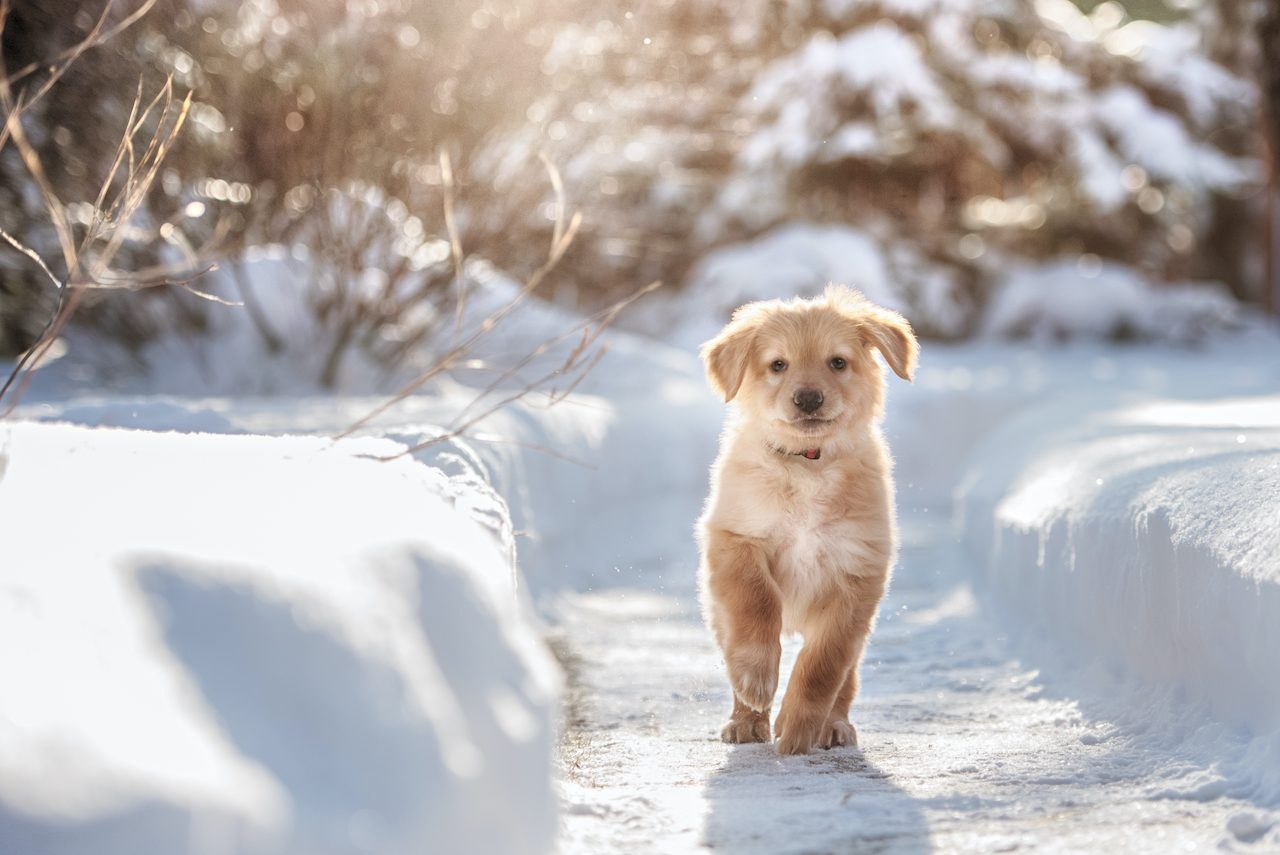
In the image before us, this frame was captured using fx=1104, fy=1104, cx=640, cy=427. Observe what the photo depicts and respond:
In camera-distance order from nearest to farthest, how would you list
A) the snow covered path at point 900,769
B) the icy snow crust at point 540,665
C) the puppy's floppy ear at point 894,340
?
the icy snow crust at point 540,665 → the snow covered path at point 900,769 → the puppy's floppy ear at point 894,340

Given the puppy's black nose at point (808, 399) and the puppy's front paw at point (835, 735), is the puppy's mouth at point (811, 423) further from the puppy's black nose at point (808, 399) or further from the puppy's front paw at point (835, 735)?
the puppy's front paw at point (835, 735)

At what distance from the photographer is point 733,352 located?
3.93 metres

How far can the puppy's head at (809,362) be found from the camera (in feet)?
11.8

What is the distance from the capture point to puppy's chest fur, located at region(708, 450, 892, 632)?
3.50 m

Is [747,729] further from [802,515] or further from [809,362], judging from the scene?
[809,362]

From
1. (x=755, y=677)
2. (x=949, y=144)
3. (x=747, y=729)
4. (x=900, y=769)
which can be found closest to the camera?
(x=900, y=769)

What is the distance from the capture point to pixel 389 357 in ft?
29.0

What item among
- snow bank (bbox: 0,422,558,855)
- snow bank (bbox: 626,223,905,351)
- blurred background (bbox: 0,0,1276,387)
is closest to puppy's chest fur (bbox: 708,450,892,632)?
snow bank (bbox: 0,422,558,855)

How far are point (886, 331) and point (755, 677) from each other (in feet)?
4.39

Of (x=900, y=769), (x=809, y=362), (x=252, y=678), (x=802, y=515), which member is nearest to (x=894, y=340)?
(x=809, y=362)

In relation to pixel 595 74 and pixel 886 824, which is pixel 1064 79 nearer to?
pixel 595 74

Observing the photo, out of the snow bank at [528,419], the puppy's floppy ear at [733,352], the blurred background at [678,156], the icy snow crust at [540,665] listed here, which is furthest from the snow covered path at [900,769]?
the blurred background at [678,156]

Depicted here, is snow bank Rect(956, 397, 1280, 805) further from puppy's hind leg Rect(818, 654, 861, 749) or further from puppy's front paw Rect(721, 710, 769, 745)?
puppy's front paw Rect(721, 710, 769, 745)

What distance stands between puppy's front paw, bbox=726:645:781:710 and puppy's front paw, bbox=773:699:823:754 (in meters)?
0.11
